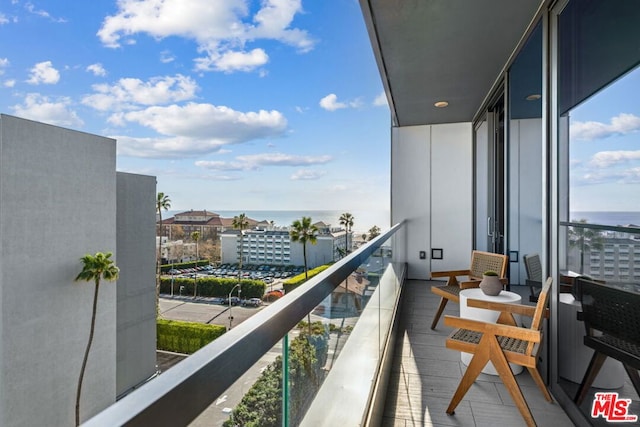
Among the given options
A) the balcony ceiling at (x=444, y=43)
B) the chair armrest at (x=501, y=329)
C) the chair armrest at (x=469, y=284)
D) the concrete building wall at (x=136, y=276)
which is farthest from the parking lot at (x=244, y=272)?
the chair armrest at (x=501, y=329)

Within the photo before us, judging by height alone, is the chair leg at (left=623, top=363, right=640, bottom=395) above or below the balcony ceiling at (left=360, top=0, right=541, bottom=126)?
below

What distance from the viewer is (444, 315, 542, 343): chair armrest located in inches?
71.1

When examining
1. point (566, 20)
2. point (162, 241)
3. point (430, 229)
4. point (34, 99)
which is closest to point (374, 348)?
point (566, 20)

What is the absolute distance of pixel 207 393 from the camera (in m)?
0.41

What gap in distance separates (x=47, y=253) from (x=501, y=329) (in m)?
12.7

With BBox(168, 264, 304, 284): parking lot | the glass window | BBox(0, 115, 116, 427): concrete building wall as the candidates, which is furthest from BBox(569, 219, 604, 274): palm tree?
BBox(168, 264, 304, 284): parking lot

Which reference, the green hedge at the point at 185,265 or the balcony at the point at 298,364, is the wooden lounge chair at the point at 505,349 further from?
the green hedge at the point at 185,265

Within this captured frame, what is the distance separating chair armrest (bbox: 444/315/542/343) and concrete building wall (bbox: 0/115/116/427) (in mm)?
11862

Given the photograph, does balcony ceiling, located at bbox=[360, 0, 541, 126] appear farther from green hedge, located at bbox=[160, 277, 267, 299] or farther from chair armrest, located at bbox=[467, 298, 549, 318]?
green hedge, located at bbox=[160, 277, 267, 299]

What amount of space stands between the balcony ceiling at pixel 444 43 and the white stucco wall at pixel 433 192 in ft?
3.52

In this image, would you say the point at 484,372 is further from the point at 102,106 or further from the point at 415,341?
the point at 102,106

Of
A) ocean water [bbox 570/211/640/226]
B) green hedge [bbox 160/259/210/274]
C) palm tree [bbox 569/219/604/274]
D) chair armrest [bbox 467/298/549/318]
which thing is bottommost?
green hedge [bbox 160/259/210/274]

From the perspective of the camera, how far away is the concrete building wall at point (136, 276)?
14.0 meters

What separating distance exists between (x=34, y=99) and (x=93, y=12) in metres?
6.12
